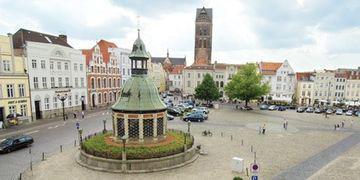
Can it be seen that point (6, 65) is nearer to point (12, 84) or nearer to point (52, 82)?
point (12, 84)

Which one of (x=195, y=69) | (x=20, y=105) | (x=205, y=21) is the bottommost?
(x=20, y=105)

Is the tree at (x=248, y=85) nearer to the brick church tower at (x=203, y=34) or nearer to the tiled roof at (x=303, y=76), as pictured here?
the tiled roof at (x=303, y=76)

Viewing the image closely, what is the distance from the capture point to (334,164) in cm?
2217

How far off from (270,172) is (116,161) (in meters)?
12.5

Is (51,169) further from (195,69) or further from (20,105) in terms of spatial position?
(195,69)

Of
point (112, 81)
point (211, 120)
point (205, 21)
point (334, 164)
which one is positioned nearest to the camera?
point (334, 164)

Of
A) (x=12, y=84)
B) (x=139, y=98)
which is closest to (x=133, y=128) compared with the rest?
(x=139, y=98)

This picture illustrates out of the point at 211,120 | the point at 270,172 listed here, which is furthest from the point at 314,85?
the point at 270,172

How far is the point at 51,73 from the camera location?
44.9 metres

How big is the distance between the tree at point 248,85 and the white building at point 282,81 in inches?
933

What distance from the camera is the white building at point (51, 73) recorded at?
4156 centimetres

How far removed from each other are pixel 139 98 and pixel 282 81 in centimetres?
6619

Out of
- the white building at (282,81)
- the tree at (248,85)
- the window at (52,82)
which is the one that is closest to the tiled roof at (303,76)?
the white building at (282,81)

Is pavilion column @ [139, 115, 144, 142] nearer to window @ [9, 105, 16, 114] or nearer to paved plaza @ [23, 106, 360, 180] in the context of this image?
paved plaza @ [23, 106, 360, 180]
